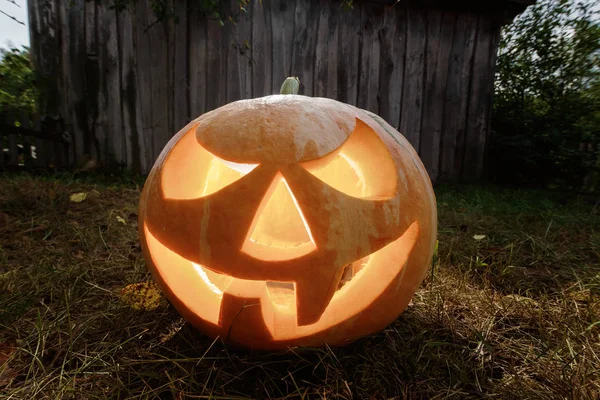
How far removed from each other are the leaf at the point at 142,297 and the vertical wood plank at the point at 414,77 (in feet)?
11.3

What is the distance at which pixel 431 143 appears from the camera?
3990 mm

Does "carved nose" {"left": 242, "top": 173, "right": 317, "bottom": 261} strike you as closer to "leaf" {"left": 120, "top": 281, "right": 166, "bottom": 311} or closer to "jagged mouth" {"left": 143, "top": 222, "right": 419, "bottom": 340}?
"jagged mouth" {"left": 143, "top": 222, "right": 419, "bottom": 340}

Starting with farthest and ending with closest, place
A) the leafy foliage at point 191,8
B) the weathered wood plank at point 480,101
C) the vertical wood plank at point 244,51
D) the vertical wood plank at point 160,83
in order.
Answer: the weathered wood plank at point 480,101, the vertical wood plank at point 244,51, the vertical wood plank at point 160,83, the leafy foliage at point 191,8

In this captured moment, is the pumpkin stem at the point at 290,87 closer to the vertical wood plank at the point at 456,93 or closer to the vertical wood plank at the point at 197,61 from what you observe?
the vertical wood plank at the point at 197,61

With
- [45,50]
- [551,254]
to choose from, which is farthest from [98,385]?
[45,50]

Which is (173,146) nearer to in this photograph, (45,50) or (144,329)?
(144,329)

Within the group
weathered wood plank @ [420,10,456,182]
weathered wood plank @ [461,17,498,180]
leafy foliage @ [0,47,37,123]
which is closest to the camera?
leafy foliage @ [0,47,37,123]

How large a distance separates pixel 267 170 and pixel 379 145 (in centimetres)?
35

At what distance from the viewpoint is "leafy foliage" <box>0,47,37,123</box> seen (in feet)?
10.1

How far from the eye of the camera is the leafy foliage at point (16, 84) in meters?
3.08

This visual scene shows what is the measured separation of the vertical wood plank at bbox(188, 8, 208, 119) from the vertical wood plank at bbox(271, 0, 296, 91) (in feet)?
2.32

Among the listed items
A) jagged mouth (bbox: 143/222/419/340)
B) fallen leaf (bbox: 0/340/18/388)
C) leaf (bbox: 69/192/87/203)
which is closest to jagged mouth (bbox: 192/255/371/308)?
jagged mouth (bbox: 143/222/419/340)

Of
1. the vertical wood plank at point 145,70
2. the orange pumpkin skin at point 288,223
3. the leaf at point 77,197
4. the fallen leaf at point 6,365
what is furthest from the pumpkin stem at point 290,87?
the vertical wood plank at point 145,70

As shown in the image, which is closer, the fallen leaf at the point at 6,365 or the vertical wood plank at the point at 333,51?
the fallen leaf at the point at 6,365
